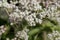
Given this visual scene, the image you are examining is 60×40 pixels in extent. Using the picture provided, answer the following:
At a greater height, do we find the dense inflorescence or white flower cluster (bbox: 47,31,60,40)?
the dense inflorescence

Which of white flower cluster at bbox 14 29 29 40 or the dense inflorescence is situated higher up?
the dense inflorescence

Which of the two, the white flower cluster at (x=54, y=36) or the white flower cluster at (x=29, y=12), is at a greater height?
the white flower cluster at (x=29, y=12)

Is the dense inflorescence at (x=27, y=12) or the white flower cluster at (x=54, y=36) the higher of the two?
the dense inflorescence at (x=27, y=12)

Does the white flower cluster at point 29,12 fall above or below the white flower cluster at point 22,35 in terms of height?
above

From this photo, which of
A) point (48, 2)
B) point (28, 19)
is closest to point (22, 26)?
point (28, 19)

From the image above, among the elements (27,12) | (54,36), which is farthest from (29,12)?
(54,36)

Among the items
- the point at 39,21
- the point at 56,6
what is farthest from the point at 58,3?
the point at 39,21

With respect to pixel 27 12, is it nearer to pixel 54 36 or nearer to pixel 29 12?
pixel 29 12

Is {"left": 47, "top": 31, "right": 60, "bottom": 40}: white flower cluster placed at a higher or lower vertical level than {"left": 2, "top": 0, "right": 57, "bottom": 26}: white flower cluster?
lower

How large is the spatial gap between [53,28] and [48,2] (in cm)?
12

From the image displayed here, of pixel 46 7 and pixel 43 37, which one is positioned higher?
pixel 46 7

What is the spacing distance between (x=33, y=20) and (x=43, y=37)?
0.10m

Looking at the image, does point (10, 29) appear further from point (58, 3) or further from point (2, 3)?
point (58, 3)

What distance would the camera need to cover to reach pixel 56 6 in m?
0.89
